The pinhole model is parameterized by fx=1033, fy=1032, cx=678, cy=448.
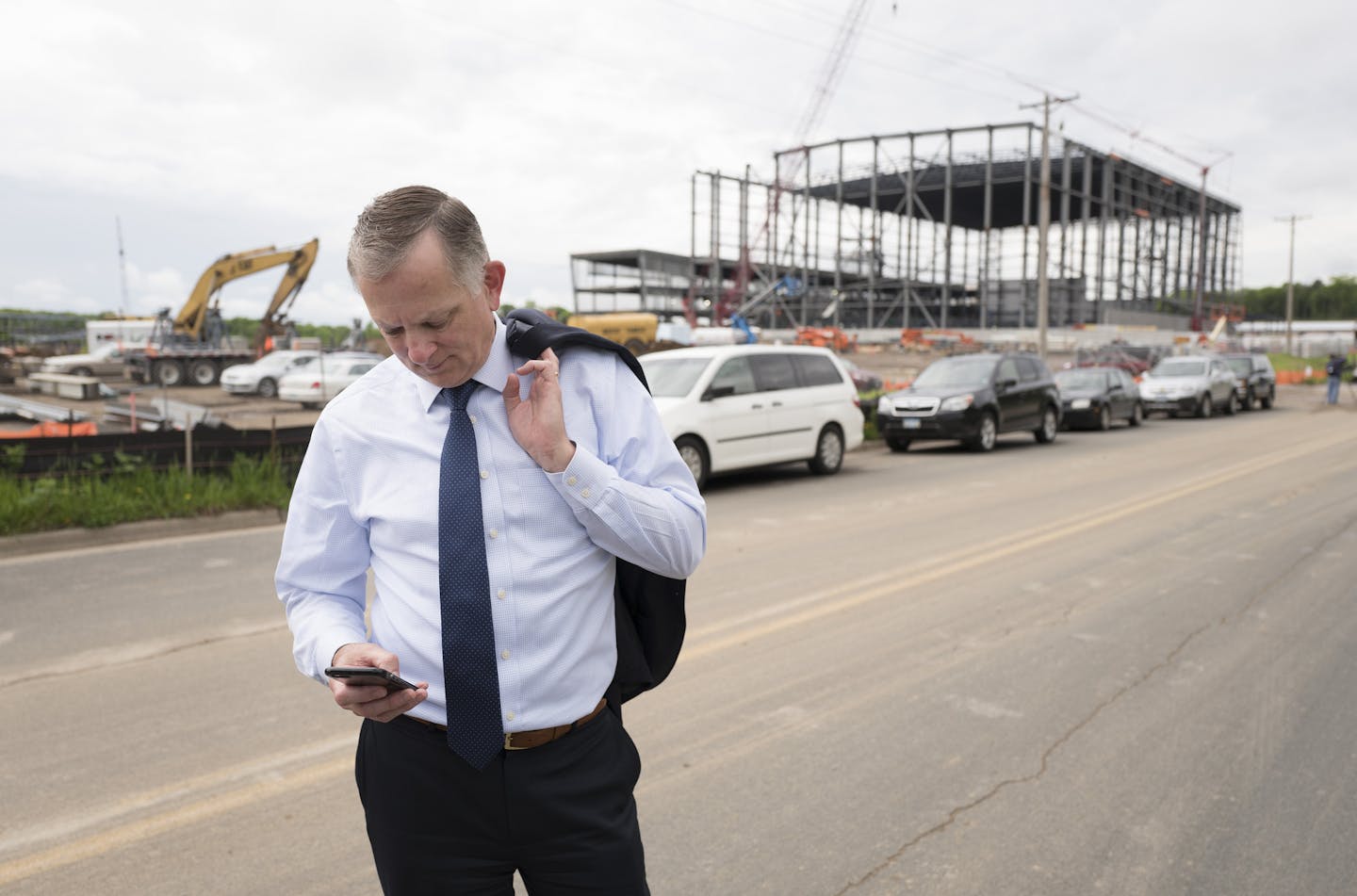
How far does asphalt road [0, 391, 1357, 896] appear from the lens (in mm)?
3385

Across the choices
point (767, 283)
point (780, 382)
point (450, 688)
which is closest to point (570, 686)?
point (450, 688)

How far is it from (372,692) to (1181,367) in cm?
3008

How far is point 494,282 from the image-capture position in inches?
72.4

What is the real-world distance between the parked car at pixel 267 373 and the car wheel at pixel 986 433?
56.7 feet

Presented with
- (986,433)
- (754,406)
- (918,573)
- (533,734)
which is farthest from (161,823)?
(986,433)

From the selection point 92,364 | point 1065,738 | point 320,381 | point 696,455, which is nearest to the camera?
point 1065,738

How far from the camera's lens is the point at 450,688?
1759 millimetres

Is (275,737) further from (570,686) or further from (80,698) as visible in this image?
(570,686)

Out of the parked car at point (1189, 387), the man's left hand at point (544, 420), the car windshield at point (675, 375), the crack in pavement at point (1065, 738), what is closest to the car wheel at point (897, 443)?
the car windshield at point (675, 375)

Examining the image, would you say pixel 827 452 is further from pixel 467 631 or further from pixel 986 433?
pixel 467 631

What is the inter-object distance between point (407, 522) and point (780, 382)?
1201cm

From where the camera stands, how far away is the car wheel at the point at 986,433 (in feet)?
57.6

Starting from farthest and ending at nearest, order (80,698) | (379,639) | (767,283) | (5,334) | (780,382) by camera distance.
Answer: (767,283) < (5,334) < (780,382) < (80,698) < (379,639)

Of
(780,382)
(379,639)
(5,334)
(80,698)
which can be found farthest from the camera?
(5,334)
